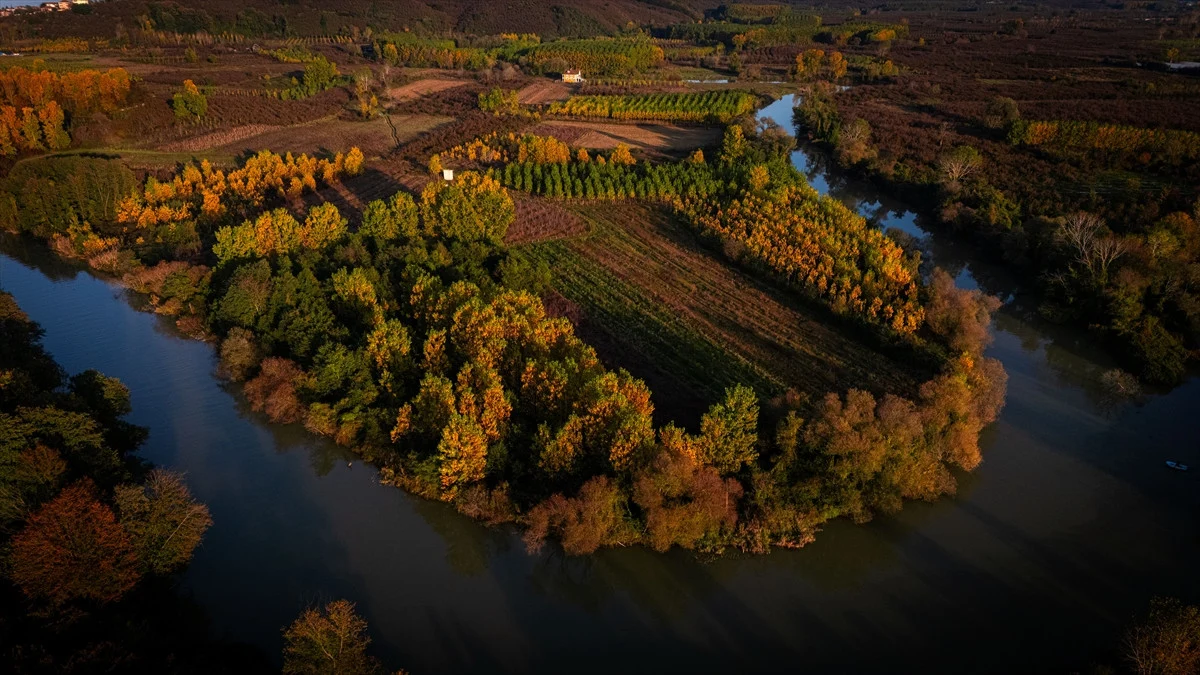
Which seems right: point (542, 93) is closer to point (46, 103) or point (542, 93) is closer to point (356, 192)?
point (356, 192)

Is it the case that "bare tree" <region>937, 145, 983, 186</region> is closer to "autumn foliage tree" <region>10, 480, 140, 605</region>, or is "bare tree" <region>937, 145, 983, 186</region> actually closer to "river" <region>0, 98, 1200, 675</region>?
"river" <region>0, 98, 1200, 675</region>

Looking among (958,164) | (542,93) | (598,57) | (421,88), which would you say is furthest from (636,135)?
(598,57)

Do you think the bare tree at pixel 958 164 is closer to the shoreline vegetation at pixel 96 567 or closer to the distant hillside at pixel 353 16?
the shoreline vegetation at pixel 96 567

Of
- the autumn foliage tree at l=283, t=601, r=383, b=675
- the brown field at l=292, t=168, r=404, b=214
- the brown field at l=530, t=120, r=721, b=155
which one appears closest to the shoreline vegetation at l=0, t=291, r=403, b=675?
the autumn foliage tree at l=283, t=601, r=383, b=675

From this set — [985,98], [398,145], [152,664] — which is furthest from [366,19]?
[152,664]

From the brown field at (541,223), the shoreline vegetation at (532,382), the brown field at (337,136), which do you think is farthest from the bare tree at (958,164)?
the brown field at (337,136)

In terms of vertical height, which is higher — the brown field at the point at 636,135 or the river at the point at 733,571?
the brown field at the point at 636,135

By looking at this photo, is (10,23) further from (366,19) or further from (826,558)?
(826,558)
